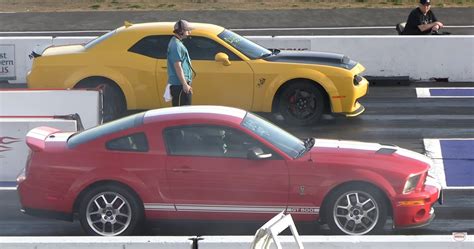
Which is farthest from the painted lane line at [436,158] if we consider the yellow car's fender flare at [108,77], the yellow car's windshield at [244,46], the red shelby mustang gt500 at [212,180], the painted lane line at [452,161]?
the yellow car's fender flare at [108,77]

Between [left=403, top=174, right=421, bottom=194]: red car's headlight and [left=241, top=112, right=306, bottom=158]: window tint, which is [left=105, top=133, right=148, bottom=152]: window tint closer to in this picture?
[left=241, top=112, right=306, bottom=158]: window tint

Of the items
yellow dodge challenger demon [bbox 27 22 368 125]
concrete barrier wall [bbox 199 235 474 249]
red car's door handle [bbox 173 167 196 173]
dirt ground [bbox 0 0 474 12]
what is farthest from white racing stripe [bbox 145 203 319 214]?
dirt ground [bbox 0 0 474 12]

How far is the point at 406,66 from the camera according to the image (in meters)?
17.6

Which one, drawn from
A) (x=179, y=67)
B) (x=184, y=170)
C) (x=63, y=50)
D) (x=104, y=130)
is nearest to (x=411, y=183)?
(x=184, y=170)

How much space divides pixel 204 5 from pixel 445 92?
1474 centimetres

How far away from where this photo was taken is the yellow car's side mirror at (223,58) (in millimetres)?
14008

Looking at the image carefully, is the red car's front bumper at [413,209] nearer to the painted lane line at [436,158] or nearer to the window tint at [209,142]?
the window tint at [209,142]

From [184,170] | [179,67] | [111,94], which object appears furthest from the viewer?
[111,94]

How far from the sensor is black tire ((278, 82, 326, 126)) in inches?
559

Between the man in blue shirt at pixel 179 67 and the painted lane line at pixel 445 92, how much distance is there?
5548 mm

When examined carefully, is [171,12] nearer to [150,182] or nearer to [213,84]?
[213,84]

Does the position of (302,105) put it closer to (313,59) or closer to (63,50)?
(313,59)

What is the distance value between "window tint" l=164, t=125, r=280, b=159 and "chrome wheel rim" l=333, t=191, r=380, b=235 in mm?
782

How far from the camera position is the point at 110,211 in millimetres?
9164
